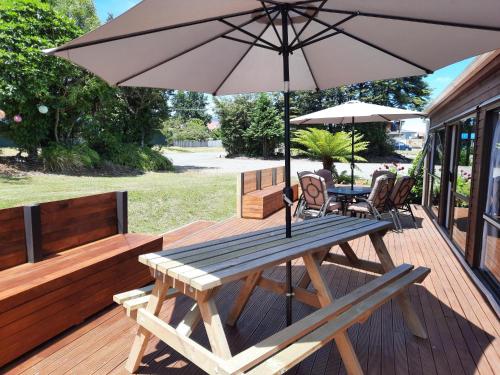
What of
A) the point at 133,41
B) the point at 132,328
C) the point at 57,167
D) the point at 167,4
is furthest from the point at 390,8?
the point at 57,167

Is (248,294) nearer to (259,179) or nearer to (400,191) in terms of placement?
(400,191)

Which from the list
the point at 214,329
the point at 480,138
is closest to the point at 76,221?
the point at 214,329

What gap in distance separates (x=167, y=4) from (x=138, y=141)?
51.4ft

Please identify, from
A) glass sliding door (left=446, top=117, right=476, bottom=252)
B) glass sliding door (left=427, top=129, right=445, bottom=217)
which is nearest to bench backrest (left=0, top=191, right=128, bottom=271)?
glass sliding door (left=446, top=117, right=476, bottom=252)

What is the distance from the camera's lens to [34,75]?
11016mm

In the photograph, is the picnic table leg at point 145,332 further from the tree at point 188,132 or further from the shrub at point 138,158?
the tree at point 188,132

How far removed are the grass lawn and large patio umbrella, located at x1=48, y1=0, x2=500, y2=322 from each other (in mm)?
3567

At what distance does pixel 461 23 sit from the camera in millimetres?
1868

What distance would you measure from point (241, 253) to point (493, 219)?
2660 mm

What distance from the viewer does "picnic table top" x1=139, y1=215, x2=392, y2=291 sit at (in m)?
1.66

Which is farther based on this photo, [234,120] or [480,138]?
[234,120]

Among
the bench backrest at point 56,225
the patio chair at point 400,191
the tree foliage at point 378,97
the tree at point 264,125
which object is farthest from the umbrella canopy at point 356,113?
the tree foliage at point 378,97

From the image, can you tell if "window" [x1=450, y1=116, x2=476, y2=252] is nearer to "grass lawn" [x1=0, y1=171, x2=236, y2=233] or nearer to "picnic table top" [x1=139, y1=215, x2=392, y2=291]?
"picnic table top" [x1=139, y1=215, x2=392, y2=291]

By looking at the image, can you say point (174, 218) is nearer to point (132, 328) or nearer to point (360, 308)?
point (132, 328)
